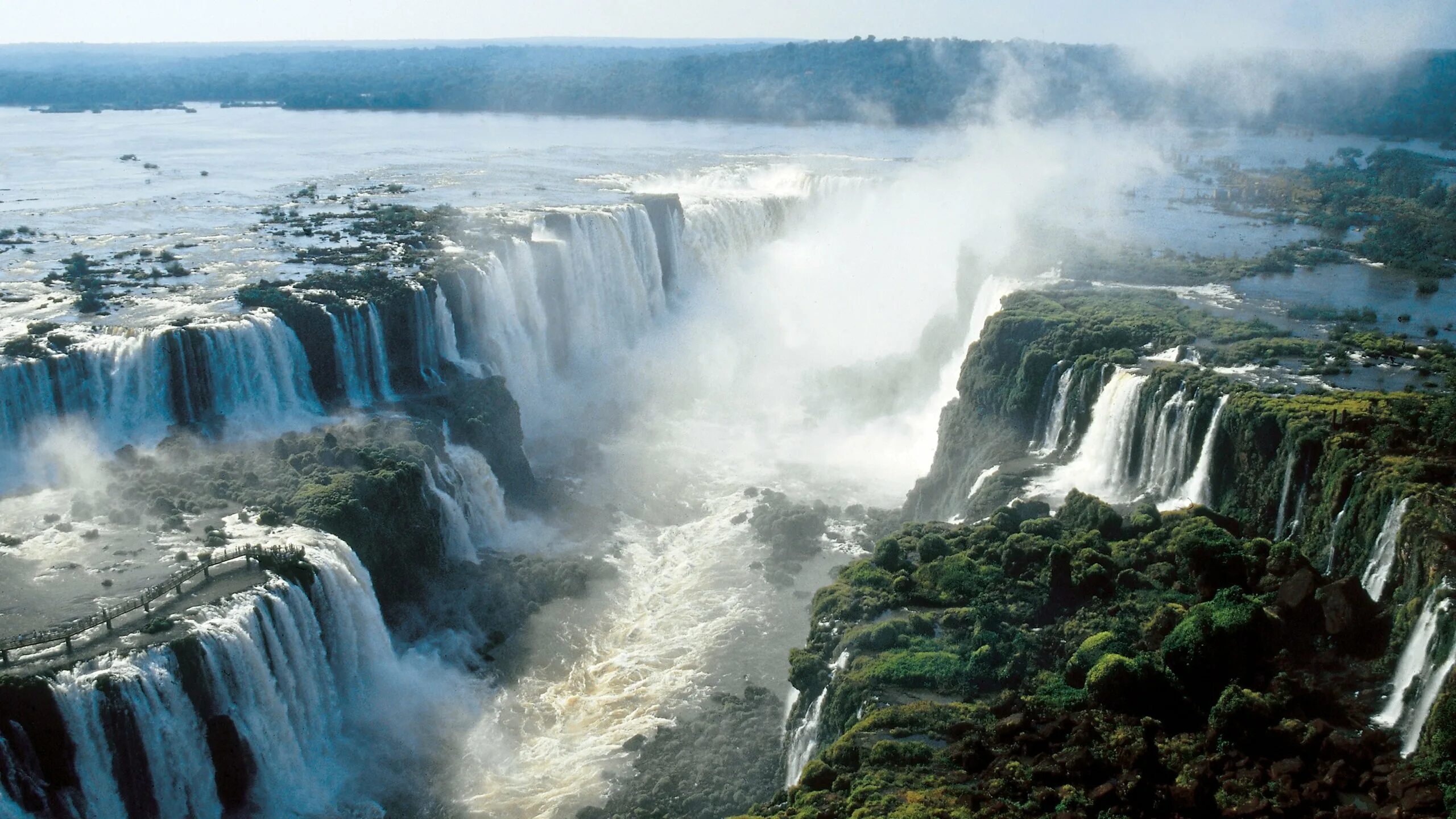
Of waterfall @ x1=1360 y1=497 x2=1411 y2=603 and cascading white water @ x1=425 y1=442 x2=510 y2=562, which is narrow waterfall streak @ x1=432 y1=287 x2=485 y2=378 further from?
waterfall @ x1=1360 y1=497 x2=1411 y2=603

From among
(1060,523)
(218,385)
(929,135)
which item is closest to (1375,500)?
(1060,523)

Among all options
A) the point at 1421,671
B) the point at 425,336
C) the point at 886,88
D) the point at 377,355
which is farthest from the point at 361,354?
the point at 886,88

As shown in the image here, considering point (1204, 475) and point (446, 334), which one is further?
point (446, 334)

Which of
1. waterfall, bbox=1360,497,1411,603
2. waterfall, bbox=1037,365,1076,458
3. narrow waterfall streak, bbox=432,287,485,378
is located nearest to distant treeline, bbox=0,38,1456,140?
waterfall, bbox=1037,365,1076,458

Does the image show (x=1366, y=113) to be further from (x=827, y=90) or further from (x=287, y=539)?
(x=287, y=539)

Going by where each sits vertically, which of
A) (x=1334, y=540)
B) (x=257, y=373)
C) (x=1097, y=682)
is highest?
(x=257, y=373)

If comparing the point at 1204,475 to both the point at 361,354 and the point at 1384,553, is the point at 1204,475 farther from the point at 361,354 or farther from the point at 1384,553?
the point at 361,354

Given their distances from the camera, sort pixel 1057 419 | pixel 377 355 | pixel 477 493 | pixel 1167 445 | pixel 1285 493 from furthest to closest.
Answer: pixel 377 355, pixel 477 493, pixel 1057 419, pixel 1167 445, pixel 1285 493
